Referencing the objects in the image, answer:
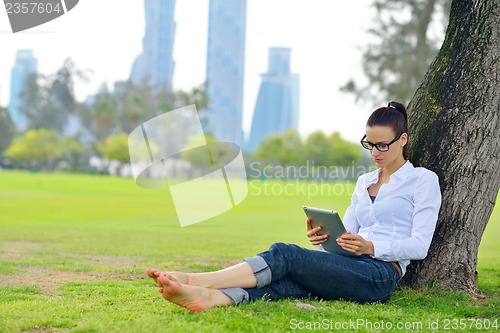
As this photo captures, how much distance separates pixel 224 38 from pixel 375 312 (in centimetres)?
12301

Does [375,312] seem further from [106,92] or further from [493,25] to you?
[106,92]

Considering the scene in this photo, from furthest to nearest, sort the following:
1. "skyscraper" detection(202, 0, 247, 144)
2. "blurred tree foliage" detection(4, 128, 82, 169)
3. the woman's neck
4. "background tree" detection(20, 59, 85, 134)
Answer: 1. "skyscraper" detection(202, 0, 247, 144)
2. "background tree" detection(20, 59, 85, 134)
3. "blurred tree foliage" detection(4, 128, 82, 169)
4. the woman's neck

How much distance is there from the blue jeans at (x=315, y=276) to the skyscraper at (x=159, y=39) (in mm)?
129389

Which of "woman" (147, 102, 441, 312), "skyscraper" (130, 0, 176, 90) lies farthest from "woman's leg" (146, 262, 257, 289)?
"skyscraper" (130, 0, 176, 90)

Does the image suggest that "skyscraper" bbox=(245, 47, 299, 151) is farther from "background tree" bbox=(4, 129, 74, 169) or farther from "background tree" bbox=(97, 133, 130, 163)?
"background tree" bbox=(4, 129, 74, 169)

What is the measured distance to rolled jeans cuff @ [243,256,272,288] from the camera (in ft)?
12.7

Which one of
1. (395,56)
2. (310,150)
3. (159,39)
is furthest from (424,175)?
(159,39)

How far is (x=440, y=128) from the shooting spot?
488 centimetres

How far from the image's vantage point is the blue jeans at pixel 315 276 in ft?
12.8

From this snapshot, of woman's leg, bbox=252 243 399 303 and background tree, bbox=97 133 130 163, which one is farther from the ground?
woman's leg, bbox=252 243 399 303

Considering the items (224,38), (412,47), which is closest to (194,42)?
(224,38)

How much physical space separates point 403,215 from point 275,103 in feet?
348

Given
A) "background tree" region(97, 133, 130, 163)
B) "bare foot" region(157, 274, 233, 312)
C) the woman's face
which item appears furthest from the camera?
"background tree" region(97, 133, 130, 163)

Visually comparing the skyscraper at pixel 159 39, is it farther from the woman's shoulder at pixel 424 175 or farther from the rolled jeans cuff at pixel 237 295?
the rolled jeans cuff at pixel 237 295
